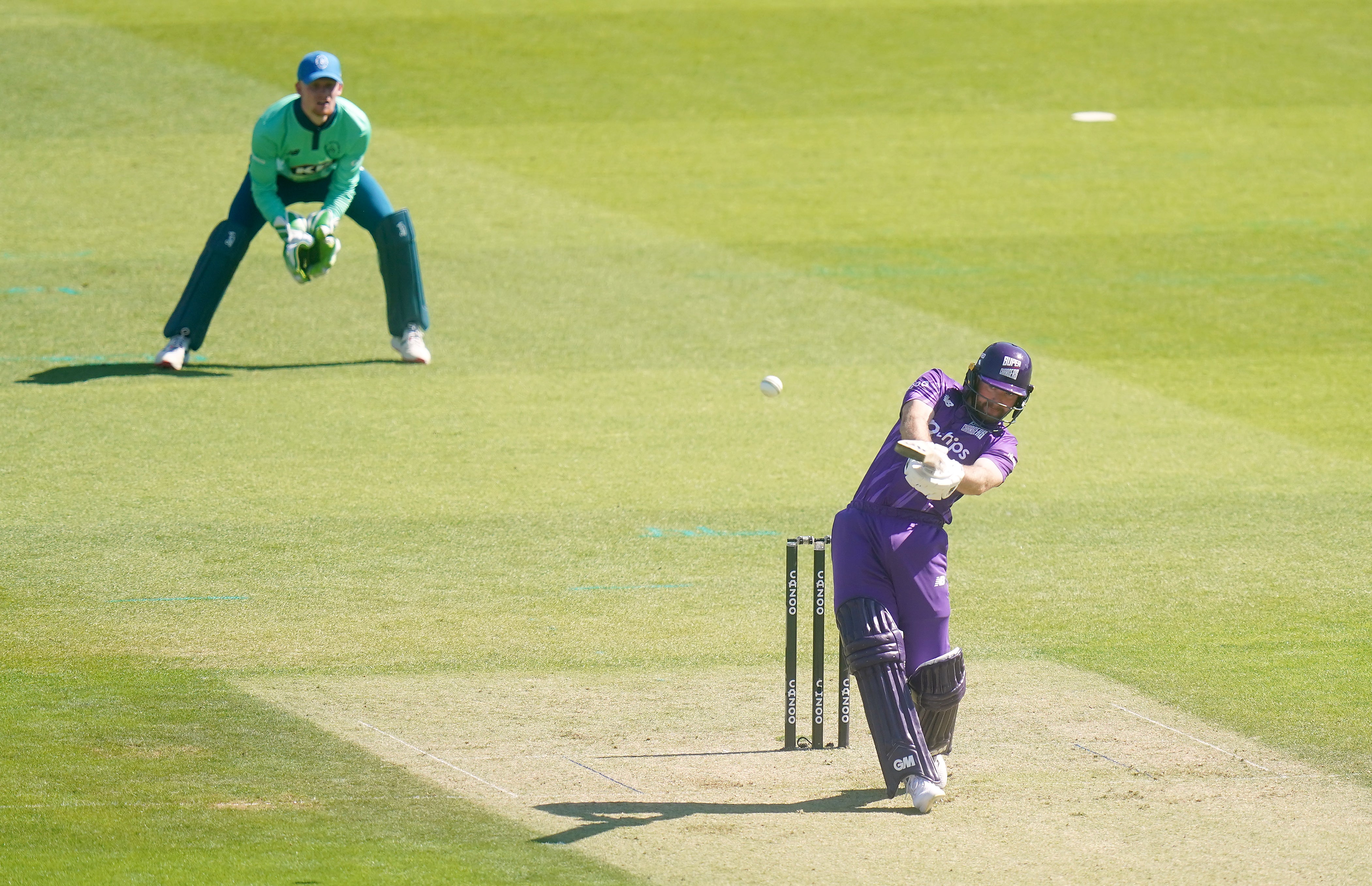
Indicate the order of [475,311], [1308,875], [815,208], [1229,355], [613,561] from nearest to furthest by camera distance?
[1308,875] → [613,561] → [1229,355] → [475,311] → [815,208]

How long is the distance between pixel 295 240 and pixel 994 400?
705 centimetres

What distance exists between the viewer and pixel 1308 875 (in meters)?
6.19

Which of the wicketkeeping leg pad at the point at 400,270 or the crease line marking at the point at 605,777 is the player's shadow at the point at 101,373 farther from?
the crease line marking at the point at 605,777

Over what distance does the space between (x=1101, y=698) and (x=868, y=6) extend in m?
20.8

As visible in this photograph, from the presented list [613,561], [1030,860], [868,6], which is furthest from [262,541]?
[868,6]

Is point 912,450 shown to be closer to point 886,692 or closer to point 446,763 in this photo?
point 886,692

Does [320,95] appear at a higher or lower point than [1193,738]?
higher

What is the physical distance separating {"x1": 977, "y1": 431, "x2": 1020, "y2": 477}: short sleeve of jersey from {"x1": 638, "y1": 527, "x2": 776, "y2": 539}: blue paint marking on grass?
3609 mm

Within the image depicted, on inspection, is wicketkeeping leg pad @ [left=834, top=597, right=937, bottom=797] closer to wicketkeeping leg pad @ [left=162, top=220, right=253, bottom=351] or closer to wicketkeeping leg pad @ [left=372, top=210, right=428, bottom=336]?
wicketkeeping leg pad @ [left=372, top=210, right=428, bottom=336]

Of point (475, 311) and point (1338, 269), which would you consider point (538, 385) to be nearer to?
point (475, 311)

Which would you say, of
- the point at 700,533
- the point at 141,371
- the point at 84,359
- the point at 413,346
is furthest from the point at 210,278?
the point at 700,533

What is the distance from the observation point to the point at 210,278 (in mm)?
13539

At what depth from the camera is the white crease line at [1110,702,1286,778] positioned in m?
7.30

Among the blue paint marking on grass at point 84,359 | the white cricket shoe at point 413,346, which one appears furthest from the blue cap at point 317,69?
the blue paint marking on grass at point 84,359
